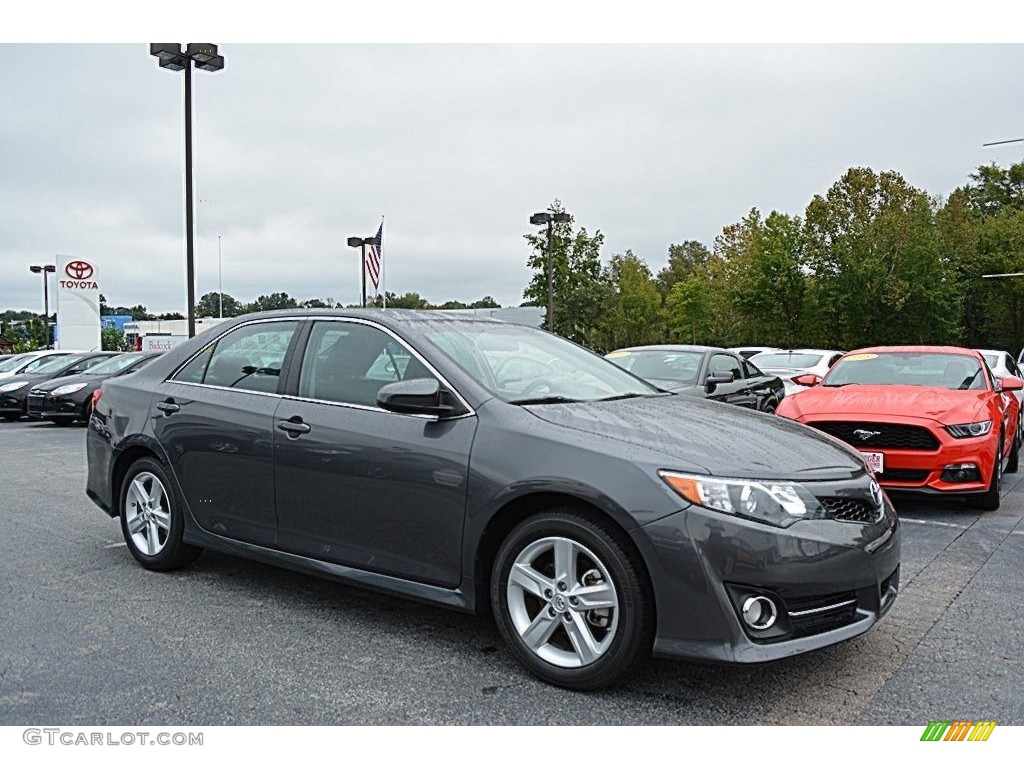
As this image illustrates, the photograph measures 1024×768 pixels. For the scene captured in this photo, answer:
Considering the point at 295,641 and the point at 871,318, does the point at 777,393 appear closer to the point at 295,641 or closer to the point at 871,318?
the point at 295,641

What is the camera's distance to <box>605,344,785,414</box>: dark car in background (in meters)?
10.8

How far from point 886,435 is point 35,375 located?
662 inches

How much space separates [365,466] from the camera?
4.08 metres

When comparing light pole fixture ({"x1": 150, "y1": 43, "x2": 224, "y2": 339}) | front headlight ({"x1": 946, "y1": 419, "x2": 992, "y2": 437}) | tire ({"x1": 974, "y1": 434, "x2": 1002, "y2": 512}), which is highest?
light pole fixture ({"x1": 150, "y1": 43, "x2": 224, "y2": 339})

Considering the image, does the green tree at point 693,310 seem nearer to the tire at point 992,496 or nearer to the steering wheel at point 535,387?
the tire at point 992,496

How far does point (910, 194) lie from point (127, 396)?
4748 cm

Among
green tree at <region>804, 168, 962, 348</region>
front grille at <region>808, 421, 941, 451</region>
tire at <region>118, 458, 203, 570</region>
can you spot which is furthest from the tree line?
tire at <region>118, 458, 203, 570</region>

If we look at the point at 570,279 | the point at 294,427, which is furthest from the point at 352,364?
the point at 570,279

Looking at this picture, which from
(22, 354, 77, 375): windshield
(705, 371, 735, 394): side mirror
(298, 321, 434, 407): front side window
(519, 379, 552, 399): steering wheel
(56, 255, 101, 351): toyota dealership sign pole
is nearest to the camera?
(519, 379, 552, 399): steering wheel

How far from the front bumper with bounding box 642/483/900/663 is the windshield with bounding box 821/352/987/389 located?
5553mm

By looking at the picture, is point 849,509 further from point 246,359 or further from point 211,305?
point 211,305

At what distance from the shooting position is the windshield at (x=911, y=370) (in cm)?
841
